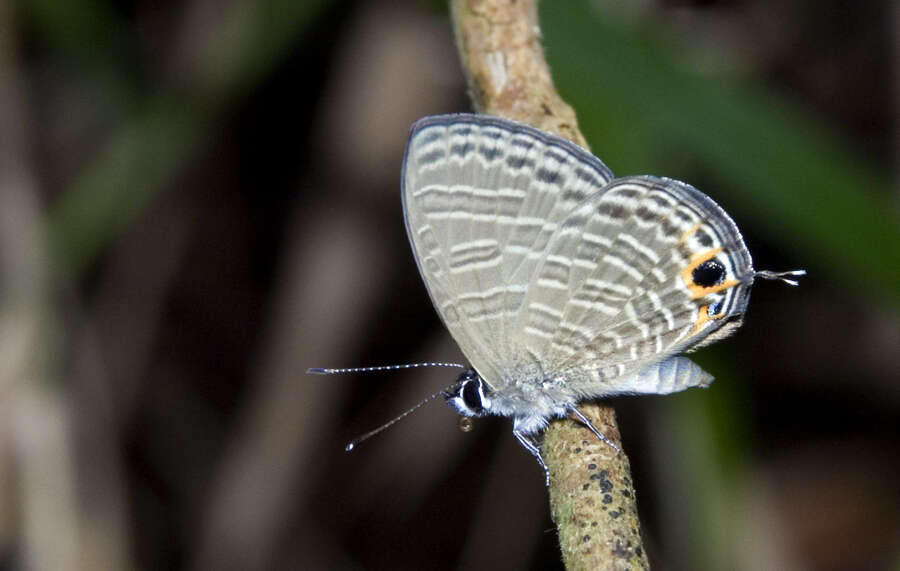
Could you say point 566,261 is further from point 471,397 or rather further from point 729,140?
point 729,140

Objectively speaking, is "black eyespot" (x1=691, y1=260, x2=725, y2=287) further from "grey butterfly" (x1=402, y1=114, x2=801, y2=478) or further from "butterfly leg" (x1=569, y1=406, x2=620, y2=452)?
"butterfly leg" (x1=569, y1=406, x2=620, y2=452)

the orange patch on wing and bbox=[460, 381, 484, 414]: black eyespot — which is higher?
the orange patch on wing

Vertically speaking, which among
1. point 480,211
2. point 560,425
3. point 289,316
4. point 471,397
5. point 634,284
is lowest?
point 289,316

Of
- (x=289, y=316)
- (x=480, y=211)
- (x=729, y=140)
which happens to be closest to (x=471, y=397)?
(x=480, y=211)

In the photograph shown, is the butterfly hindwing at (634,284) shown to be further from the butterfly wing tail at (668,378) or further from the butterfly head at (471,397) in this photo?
the butterfly head at (471,397)

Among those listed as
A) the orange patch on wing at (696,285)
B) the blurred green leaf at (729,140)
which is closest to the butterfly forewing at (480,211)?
the orange patch on wing at (696,285)

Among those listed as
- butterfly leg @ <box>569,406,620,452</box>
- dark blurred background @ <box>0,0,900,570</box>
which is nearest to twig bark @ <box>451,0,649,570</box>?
butterfly leg @ <box>569,406,620,452</box>

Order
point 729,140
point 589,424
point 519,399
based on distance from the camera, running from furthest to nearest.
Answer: point 729,140 < point 519,399 < point 589,424
